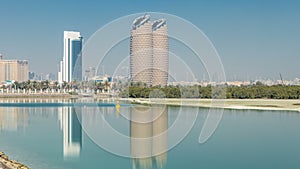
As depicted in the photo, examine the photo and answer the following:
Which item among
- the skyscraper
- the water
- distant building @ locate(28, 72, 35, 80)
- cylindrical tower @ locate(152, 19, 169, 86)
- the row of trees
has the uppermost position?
the skyscraper

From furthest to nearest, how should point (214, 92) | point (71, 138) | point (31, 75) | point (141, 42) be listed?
point (31, 75) → point (214, 92) → point (141, 42) → point (71, 138)

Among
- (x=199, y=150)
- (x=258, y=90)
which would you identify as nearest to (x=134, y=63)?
(x=199, y=150)

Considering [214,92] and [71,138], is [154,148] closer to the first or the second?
[71,138]

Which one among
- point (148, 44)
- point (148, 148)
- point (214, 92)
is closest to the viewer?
point (148, 148)

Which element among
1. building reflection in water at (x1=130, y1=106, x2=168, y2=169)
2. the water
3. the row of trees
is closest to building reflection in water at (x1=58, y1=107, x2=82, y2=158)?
the water

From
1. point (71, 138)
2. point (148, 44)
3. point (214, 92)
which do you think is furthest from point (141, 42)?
point (214, 92)

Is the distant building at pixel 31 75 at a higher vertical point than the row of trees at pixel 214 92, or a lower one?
higher

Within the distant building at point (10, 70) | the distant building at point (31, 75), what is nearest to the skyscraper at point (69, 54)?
the distant building at point (10, 70)

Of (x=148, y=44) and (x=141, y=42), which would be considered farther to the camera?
(x=141, y=42)

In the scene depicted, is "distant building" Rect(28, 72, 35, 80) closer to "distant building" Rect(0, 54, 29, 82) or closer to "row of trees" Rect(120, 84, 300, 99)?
"distant building" Rect(0, 54, 29, 82)

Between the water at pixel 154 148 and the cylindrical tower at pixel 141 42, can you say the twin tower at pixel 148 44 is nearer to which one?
the cylindrical tower at pixel 141 42

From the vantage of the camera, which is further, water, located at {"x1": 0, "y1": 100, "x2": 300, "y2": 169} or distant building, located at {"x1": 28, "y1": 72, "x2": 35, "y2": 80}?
distant building, located at {"x1": 28, "y1": 72, "x2": 35, "y2": 80}

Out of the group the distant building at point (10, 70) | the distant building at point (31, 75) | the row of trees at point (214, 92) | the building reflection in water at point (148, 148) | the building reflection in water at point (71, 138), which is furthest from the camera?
the distant building at point (31, 75)

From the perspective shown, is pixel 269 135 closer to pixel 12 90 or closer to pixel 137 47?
pixel 137 47
